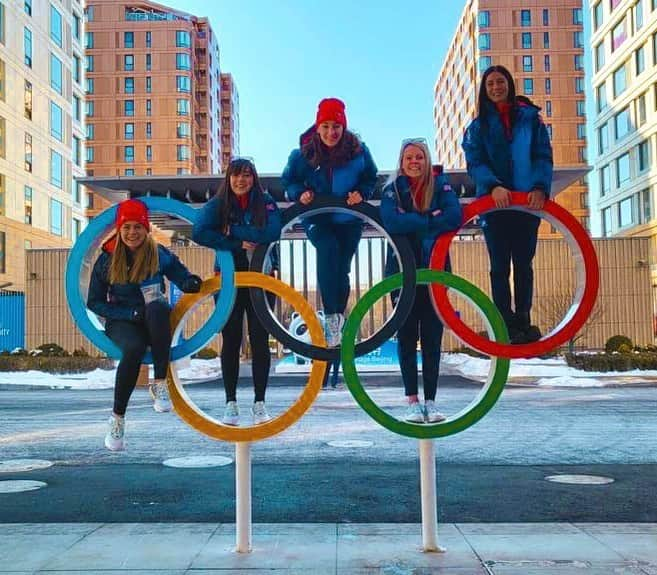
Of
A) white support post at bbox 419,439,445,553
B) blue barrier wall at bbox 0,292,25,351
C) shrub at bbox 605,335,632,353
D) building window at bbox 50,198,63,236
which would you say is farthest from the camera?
building window at bbox 50,198,63,236

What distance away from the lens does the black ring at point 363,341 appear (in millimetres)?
5449

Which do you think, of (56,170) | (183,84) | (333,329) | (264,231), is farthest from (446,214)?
(183,84)

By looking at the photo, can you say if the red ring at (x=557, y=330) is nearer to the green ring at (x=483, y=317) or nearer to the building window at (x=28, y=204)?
the green ring at (x=483, y=317)

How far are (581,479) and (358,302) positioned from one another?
20.0 ft

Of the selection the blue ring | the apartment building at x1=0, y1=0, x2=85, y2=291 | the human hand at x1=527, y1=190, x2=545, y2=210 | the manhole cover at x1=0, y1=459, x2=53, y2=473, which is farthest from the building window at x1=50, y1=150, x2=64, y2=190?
the human hand at x1=527, y1=190, x2=545, y2=210

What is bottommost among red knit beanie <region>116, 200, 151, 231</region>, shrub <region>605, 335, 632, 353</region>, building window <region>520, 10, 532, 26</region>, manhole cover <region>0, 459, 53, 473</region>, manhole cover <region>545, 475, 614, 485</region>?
manhole cover <region>545, 475, 614, 485</region>

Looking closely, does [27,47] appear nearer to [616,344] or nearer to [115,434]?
[616,344]

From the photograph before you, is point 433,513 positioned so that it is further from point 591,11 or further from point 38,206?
point 591,11

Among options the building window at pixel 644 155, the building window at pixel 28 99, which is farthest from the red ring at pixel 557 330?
the building window at pixel 644 155

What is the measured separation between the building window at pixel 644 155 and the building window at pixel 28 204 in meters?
38.5

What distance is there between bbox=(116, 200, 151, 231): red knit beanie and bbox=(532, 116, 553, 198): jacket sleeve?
10.0ft

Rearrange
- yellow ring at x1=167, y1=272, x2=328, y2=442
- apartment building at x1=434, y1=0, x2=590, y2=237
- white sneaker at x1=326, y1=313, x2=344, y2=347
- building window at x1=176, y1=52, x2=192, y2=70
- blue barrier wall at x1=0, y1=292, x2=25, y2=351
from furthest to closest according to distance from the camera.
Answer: building window at x1=176, y1=52, x2=192, y2=70
apartment building at x1=434, y1=0, x2=590, y2=237
blue barrier wall at x1=0, y1=292, x2=25, y2=351
white sneaker at x1=326, y1=313, x2=344, y2=347
yellow ring at x1=167, y1=272, x2=328, y2=442

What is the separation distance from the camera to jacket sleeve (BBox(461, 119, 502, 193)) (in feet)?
17.9

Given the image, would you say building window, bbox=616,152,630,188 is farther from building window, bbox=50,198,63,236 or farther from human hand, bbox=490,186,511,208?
human hand, bbox=490,186,511,208
